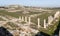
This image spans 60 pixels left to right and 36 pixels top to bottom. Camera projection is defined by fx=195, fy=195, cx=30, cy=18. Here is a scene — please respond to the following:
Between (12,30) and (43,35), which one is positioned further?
(12,30)

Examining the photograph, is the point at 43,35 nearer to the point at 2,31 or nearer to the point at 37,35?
the point at 37,35

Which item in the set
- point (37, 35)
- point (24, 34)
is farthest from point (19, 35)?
point (37, 35)

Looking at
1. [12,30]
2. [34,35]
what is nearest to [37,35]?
[34,35]

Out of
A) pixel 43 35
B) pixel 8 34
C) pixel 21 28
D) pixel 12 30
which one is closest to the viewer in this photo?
pixel 43 35

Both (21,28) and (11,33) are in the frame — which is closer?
(11,33)

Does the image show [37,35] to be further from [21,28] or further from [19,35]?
[21,28]

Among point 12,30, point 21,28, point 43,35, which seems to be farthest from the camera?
point 21,28

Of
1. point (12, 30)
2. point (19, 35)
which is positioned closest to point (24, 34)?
point (19, 35)

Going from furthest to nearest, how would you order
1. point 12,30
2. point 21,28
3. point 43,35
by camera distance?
point 21,28 → point 12,30 → point 43,35

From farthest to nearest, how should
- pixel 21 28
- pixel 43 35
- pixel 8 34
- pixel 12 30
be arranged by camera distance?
pixel 21 28 < pixel 12 30 < pixel 8 34 < pixel 43 35
